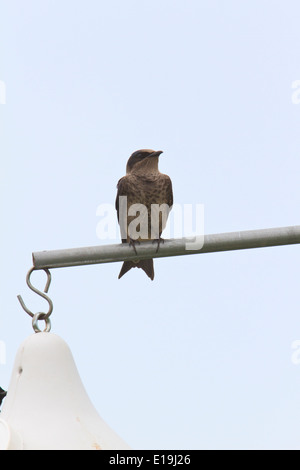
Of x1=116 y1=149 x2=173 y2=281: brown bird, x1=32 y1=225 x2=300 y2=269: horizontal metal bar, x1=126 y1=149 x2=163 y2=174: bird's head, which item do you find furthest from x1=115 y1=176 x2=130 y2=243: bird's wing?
x1=32 y1=225 x2=300 y2=269: horizontal metal bar

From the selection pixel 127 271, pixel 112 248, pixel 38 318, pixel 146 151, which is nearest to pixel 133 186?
pixel 146 151

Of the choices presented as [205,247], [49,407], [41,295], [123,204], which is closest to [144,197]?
[123,204]

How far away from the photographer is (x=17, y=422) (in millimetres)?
2844

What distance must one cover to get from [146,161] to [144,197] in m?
0.40

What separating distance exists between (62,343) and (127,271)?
373 centimetres

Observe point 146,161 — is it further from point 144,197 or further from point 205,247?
point 205,247

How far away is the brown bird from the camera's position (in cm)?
718

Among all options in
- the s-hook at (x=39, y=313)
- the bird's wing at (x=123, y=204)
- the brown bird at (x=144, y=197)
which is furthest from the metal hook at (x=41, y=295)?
the bird's wing at (x=123, y=204)

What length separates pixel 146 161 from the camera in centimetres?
760

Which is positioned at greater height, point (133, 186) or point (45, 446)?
point (133, 186)

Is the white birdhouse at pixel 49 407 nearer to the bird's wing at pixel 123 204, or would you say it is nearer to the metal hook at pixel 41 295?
the metal hook at pixel 41 295

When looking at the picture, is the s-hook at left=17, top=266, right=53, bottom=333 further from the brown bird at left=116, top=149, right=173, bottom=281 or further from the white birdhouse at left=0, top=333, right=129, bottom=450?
the brown bird at left=116, top=149, right=173, bottom=281

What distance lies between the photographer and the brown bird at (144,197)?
7.18 metres
